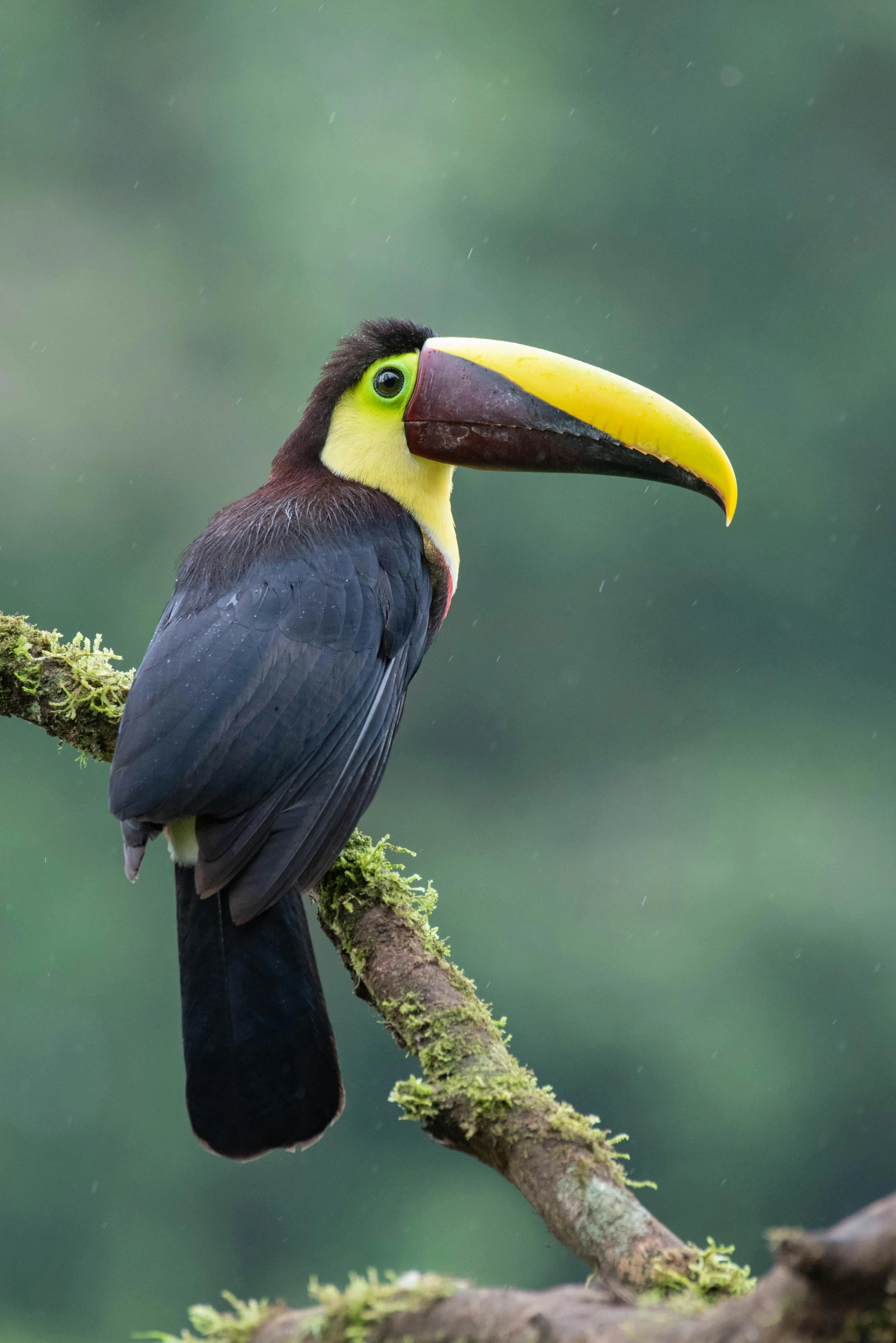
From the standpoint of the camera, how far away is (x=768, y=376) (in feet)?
55.1

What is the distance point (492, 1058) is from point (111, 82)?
20.0 metres

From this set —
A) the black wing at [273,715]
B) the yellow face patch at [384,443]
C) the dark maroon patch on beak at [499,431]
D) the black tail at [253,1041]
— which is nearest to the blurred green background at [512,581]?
the yellow face patch at [384,443]

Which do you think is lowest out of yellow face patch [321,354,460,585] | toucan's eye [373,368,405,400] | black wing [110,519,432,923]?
black wing [110,519,432,923]

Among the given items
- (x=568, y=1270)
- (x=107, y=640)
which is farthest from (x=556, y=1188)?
(x=568, y=1270)

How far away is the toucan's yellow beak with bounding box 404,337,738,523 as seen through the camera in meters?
2.55

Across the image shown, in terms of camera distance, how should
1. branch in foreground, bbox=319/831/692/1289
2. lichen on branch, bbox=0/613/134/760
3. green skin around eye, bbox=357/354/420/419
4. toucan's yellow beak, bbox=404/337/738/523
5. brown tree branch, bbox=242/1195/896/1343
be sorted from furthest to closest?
1. green skin around eye, bbox=357/354/420/419
2. toucan's yellow beak, bbox=404/337/738/523
3. lichen on branch, bbox=0/613/134/760
4. branch in foreground, bbox=319/831/692/1289
5. brown tree branch, bbox=242/1195/896/1343

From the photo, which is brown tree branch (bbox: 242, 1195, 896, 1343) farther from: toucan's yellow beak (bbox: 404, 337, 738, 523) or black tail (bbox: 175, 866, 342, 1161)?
toucan's yellow beak (bbox: 404, 337, 738, 523)

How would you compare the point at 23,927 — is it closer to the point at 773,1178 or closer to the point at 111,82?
the point at 773,1178

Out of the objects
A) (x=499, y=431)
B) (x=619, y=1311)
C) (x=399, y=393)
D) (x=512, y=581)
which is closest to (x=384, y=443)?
(x=399, y=393)

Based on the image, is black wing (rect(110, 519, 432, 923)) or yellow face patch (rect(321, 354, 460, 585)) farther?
yellow face patch (rect(321, 354, 460, 585))

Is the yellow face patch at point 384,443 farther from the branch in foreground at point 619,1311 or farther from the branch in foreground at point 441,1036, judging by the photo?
the branch in foreground at point 619,1311

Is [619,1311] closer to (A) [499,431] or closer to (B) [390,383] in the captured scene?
(A) [499,431]

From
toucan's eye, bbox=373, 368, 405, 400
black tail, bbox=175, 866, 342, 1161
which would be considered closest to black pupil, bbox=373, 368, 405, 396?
toucan's eye, bbox=373, 368, 405, 400

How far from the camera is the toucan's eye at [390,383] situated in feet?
8.96
